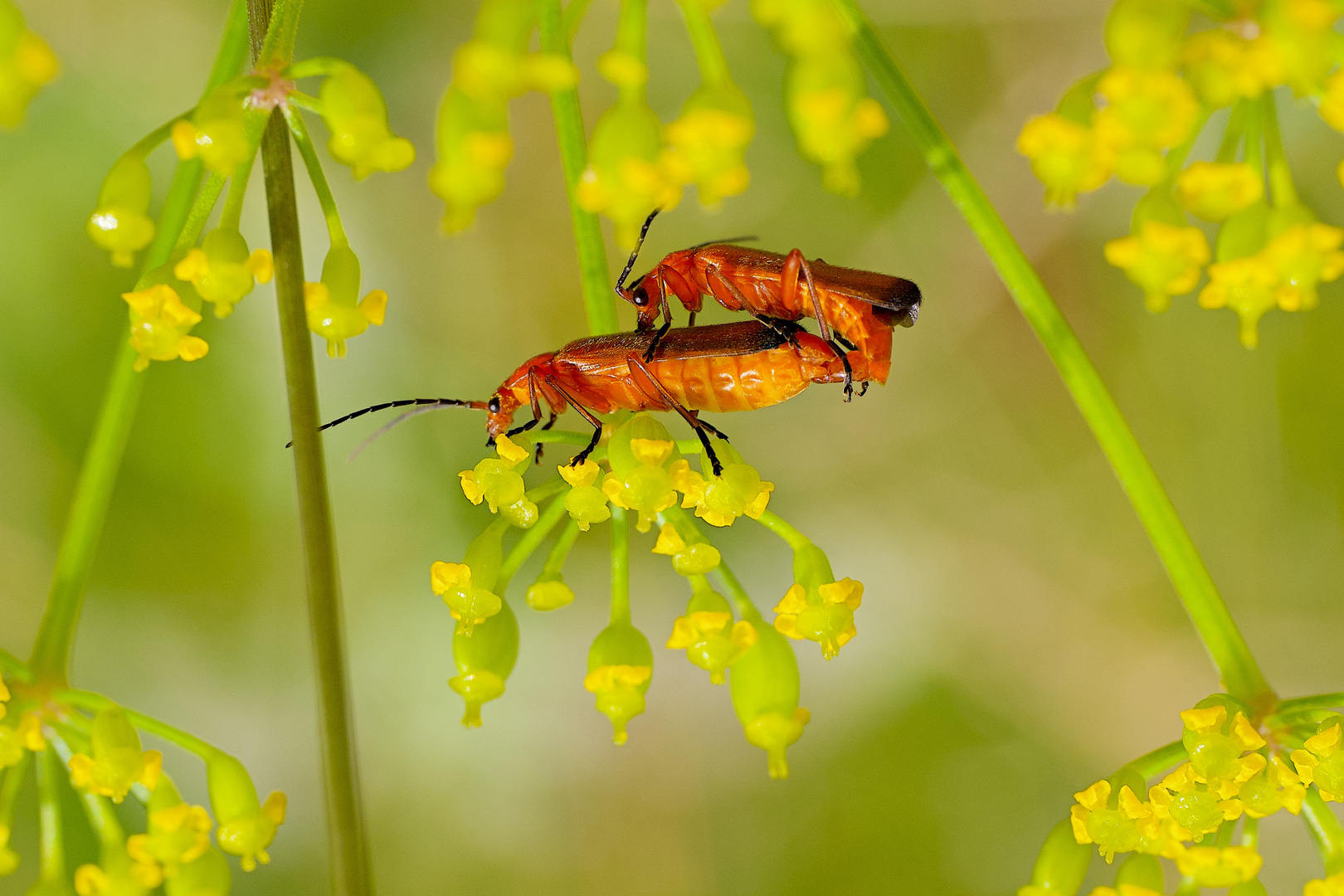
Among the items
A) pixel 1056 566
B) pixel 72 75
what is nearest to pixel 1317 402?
pixel 1056 566

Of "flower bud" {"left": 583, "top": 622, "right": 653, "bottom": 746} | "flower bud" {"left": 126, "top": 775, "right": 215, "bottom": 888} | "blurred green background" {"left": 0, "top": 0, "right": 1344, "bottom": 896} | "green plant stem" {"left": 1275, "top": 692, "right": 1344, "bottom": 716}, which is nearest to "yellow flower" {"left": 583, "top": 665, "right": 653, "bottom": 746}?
"flower bud" {"left": 583, "top": 622, "right": 653, "bottom": 746}

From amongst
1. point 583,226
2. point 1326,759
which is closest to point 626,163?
point 583,226

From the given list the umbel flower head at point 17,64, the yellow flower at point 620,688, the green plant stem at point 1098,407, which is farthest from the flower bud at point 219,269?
the green plant stem at point 1098,407

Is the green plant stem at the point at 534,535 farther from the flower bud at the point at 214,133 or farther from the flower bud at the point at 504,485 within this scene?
the flower bud at the point at 214,133

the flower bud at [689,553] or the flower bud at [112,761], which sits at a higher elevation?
the flower bud at [689,553]

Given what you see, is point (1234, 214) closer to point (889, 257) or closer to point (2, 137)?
point (889, 257)

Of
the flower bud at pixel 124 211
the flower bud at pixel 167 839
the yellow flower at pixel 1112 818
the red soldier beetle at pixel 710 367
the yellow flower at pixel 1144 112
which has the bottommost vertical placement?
the yellow flower at pixel 1112 818

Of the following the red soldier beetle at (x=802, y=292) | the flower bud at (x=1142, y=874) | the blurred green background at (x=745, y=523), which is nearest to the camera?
the flower bud at (x=1142, y=874)
